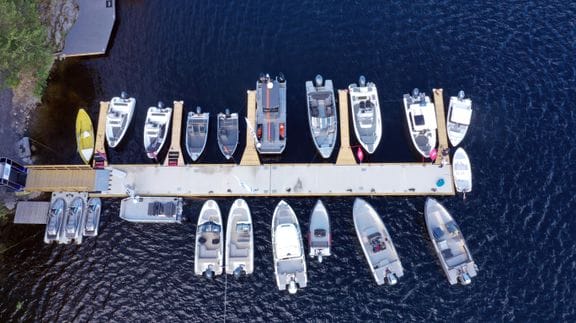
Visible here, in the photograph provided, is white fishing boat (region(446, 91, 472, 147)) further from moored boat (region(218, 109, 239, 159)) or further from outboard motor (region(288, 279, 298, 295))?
moored boat (region(218, 109, 239, 159))

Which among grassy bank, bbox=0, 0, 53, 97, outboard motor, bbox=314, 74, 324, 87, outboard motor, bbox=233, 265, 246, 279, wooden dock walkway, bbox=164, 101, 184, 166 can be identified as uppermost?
grassy bank, bbox=0, 0, 53, 97

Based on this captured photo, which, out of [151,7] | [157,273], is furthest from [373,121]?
[151,7]

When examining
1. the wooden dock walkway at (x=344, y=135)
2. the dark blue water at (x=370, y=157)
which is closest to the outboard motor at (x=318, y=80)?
the wooden dock walkway at (x=344, y=135)

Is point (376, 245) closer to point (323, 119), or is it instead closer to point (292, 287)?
point (292, 287)

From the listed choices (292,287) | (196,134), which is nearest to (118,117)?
(196,134)

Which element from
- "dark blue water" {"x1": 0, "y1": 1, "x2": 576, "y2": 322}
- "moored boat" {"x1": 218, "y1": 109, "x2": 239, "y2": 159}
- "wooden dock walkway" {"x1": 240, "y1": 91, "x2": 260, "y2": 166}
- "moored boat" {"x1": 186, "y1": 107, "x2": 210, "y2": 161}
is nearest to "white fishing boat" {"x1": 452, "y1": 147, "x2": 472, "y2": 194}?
"dark blue water" {"x1": 0, "y1": 1, "x2": 576, "y2": 322}

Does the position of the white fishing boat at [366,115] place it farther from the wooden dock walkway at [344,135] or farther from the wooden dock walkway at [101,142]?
the wooden dock walkway at [101,142]
